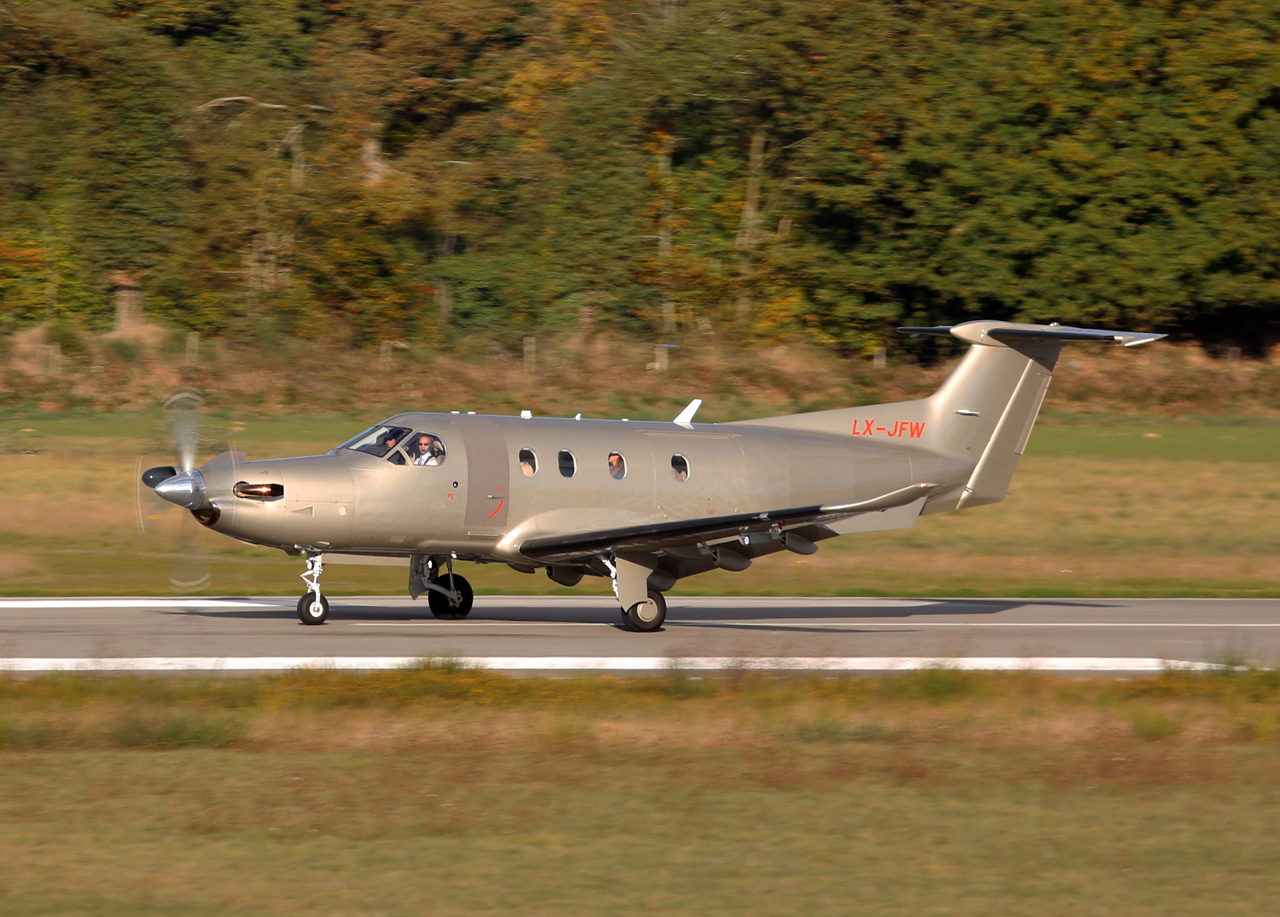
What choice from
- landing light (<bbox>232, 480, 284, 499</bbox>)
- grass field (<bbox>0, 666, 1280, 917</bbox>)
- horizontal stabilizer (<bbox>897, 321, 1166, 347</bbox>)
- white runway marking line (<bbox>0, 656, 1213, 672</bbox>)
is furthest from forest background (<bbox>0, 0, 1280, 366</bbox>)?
grass field (<bbox>0, 666, 1280, 917</bbox>)

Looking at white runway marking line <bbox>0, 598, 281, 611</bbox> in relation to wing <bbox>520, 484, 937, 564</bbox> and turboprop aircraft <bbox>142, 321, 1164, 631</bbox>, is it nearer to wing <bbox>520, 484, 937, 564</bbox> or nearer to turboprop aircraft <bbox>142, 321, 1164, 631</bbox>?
turboprop aircraft <bbox>142, 321, 1164, 631</bbox>

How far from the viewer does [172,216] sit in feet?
157

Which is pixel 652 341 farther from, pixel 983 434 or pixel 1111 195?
pixel 983 434

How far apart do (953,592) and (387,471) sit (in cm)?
1264

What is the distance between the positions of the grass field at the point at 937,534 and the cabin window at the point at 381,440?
24.1 ft

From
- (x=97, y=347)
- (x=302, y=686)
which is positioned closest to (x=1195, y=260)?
(x=97, y=347)

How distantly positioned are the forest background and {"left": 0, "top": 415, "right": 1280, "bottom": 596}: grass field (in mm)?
8364

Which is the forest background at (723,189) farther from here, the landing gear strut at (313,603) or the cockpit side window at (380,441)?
the landing gear strut at (313,603)

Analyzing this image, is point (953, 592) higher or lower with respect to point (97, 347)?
lower

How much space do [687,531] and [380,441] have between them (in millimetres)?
4200

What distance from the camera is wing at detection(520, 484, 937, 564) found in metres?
18.9

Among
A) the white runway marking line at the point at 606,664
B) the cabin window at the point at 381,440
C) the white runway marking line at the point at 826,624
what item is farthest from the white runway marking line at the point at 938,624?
the cabin window at the point at 381,440

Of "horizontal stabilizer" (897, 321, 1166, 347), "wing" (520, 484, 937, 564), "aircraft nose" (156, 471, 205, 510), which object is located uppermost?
"horizontal stabilizer" (897, 321, 1166, 347)

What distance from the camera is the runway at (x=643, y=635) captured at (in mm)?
16547
